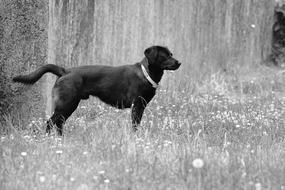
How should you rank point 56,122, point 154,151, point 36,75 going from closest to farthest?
point 154,151
point 36,75
point 56,122

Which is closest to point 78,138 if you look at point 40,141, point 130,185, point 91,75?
point 40,141

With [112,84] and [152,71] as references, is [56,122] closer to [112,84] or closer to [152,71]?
[112,84]

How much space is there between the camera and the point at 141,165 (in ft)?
15.3

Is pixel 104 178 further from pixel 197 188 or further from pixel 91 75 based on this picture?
pixel 91 75

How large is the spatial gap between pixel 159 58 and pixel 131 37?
2.71 m

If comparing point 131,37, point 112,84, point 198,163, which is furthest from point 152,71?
point 198,163

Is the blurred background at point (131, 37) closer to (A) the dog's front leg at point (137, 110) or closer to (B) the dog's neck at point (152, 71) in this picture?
(A) the dog's front leg at point (137, 110)

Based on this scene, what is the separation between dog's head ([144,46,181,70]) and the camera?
23.3 feet

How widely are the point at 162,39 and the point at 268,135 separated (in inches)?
174

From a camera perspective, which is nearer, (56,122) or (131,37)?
(56,122)

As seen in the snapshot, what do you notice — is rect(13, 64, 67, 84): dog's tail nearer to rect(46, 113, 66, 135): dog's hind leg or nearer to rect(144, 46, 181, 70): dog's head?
rect(46, 113, 66, 135): dog's hind leg

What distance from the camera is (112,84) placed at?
6.96 meters

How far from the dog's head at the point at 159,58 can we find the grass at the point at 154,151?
59cm

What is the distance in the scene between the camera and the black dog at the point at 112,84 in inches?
259
